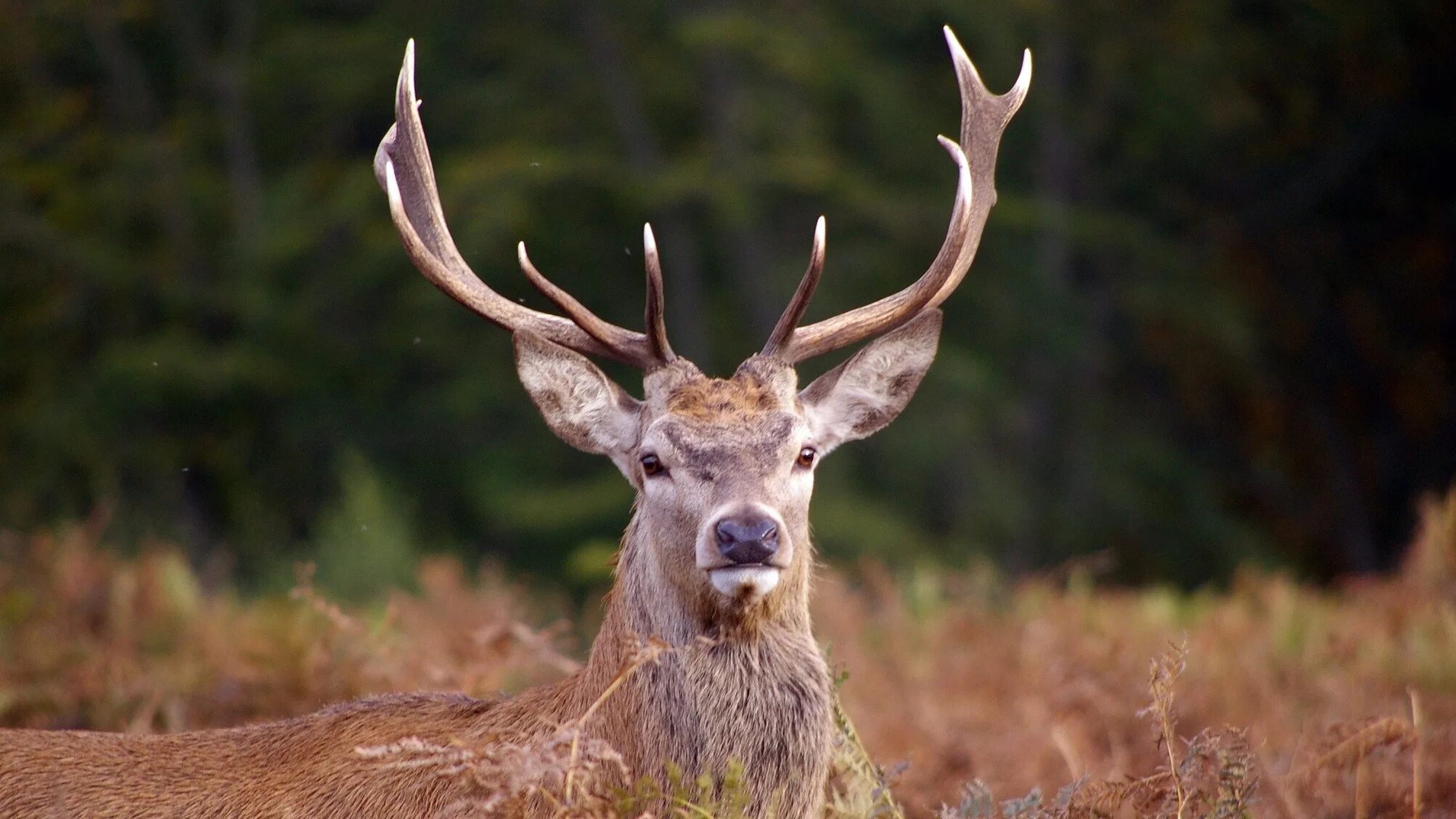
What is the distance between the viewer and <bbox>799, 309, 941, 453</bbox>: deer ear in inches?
217

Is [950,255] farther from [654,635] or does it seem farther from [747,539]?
[654,635]

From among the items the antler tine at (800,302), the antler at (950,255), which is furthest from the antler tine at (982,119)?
the antler tine at (800,302)

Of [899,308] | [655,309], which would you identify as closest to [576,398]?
[655,309]

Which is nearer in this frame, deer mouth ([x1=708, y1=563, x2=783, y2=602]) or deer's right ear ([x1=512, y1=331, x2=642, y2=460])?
deer mouth ([x1=708, y1=563, x2=783, y2=602])

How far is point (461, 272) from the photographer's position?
5.54 m

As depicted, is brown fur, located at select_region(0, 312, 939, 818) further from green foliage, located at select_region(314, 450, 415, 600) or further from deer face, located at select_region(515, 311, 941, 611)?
green foliage, located at select_region(314, 450, 415, 600)

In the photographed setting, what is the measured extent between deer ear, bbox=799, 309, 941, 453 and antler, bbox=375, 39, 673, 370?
0.54 metres

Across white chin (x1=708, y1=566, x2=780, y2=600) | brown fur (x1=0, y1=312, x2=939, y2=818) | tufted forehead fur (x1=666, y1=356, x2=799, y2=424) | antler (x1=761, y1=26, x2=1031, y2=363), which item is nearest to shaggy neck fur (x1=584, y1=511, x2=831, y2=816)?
brown fur (x1=0, y1=312, x2=939, y2=818)

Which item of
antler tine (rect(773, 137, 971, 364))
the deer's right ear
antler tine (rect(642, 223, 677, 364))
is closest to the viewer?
antler tine (rect(642, 223, 677, 364))

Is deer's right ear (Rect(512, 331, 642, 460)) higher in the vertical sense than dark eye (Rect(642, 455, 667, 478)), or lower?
higher

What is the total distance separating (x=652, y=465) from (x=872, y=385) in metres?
0.86

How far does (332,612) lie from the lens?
6.29 metres

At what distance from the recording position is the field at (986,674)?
5.51 meters

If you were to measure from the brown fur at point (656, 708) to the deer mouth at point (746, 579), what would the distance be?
0.08 feet
